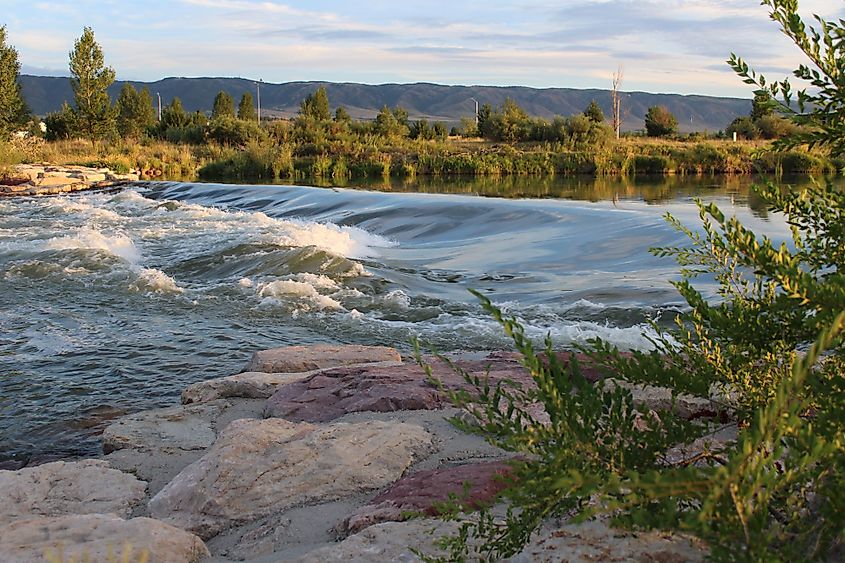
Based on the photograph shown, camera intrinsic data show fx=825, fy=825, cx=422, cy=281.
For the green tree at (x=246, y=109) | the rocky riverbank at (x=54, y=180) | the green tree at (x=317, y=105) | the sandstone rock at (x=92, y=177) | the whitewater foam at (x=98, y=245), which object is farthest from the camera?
the green tree at (x=246, y=109)

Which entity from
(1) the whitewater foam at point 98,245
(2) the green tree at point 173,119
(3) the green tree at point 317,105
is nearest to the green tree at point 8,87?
(2) the green tree at point 173,119

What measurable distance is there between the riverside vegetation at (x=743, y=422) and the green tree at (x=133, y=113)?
2122 inches

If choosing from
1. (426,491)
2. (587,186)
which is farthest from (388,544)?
(587,186)

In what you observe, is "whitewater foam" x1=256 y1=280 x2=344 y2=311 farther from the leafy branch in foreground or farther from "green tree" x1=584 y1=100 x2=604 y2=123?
"green tree" x1=584 y1=100 x2=604 y2=123

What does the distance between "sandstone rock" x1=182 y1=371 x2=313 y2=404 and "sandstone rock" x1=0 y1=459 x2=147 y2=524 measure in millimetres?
1104

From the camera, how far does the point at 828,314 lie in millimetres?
1389

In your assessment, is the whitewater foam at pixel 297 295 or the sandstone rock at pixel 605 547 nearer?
the sandstone rock at pixel 605 547

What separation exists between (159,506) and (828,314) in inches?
91.4

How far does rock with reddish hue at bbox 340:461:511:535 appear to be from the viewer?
238cm

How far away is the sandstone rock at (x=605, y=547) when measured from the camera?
5.93 ft

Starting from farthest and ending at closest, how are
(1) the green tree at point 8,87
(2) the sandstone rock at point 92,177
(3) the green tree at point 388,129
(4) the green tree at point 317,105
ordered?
(4) the green tree at point 317,105 → (3) the green tree at point 388,129 → (1) the green tree at point 8,87 → (2) the sandstone rock at point 92,177

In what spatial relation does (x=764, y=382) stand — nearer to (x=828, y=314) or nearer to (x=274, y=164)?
(x=828, y=314)

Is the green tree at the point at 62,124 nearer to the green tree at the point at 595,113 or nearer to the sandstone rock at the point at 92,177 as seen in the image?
the sandstone rock at the point at 92,177

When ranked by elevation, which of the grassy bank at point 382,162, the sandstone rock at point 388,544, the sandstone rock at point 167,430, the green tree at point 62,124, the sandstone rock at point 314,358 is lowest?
the sandstone rock at point 167,430
